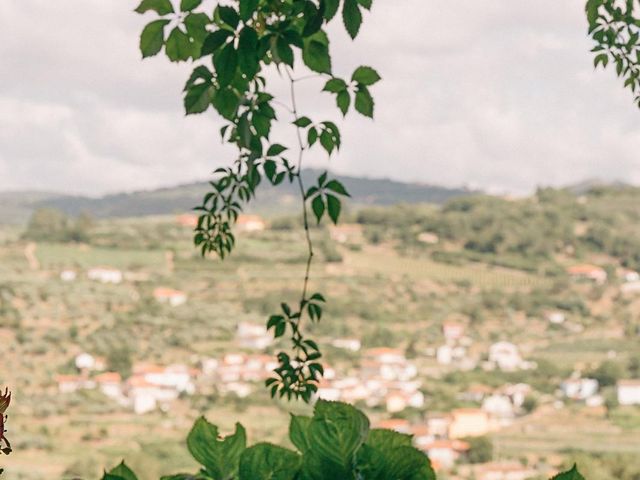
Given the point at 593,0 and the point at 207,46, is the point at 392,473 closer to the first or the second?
the point at 207,46

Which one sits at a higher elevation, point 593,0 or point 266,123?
point 593,0

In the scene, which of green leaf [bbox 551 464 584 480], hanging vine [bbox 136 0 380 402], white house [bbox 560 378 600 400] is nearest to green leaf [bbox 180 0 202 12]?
hanging vine [bbox 136 0 380 402]

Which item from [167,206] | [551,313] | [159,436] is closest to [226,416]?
[159,436]

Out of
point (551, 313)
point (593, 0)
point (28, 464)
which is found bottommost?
point (28, 464)

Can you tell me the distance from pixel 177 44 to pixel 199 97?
9cm

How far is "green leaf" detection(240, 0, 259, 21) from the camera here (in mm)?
1443

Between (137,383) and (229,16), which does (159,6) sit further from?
(137,383)

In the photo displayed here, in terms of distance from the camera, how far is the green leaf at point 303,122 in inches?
81.9

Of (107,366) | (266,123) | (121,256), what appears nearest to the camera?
(266,123)

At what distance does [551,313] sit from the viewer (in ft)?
194

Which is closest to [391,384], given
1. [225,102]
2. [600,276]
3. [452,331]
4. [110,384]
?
[452,331]

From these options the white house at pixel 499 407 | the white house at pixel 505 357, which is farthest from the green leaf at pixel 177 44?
the white house at pixel 505 357

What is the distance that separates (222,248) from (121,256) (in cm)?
6307

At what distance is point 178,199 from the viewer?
9581 cm
